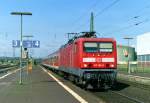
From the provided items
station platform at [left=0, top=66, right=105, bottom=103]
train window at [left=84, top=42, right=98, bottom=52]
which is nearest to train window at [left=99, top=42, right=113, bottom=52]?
train window at [left=84, top=42, right=98, bottom=52]

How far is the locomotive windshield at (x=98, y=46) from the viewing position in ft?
82.9

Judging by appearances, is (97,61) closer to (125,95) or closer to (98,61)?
(98,61)

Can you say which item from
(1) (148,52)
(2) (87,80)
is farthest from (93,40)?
(1) (148,52)

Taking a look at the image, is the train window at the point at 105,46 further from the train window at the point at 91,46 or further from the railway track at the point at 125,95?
the railway track at the point at 125,95

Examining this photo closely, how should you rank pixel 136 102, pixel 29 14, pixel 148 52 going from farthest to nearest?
pixel 148 52, pixel 29 14, pixel 136 102

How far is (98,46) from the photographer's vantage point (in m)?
25.3

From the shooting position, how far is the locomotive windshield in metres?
25.3

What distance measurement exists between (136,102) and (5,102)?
579 cm

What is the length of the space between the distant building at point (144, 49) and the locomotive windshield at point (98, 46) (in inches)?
2952

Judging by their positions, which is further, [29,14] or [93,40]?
[29,14]

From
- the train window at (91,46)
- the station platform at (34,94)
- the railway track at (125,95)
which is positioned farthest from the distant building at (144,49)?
the train window at (91,46)

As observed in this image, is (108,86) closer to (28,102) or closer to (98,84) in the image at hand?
(98,84)

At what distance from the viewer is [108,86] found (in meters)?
25.7

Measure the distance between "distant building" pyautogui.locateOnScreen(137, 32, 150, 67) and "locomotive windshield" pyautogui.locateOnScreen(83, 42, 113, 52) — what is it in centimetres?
7498
